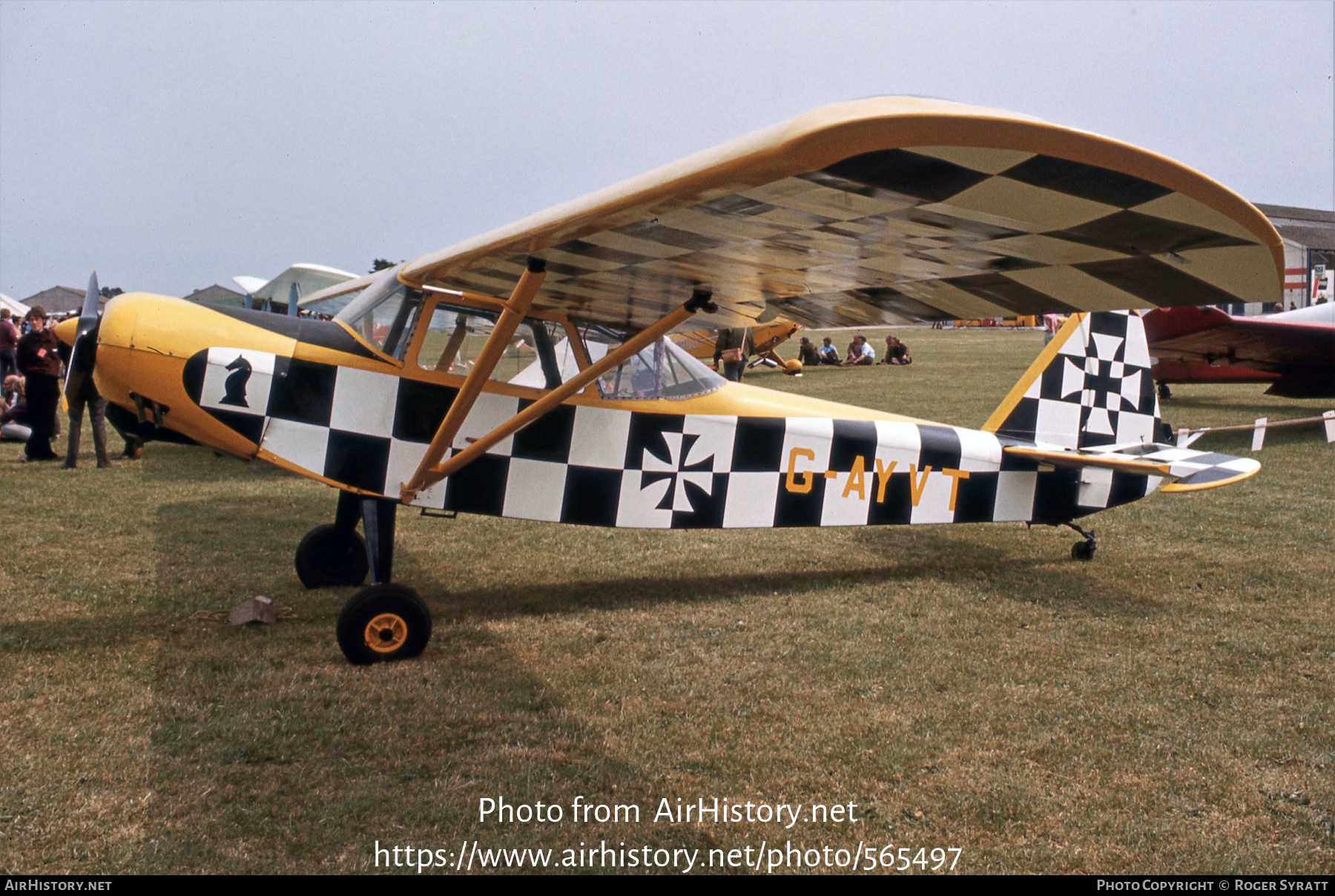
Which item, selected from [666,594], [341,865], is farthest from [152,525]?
[341,865]

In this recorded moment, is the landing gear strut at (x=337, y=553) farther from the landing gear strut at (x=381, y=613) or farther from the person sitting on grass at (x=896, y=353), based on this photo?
the person sitting on grass at (x=896, y=353)

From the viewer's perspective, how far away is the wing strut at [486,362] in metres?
3.83

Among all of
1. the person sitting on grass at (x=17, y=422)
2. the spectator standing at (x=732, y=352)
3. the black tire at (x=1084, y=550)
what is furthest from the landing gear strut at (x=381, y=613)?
the spectator standing at (x=732, y=352)

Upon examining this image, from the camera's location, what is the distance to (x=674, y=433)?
519 cm

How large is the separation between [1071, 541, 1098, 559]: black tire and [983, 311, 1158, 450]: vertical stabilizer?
0.73 meters

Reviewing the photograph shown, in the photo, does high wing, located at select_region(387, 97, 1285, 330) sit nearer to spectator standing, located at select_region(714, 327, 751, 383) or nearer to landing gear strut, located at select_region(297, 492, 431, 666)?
landing gear strut, located at select_region(297, 492, 431, 666)

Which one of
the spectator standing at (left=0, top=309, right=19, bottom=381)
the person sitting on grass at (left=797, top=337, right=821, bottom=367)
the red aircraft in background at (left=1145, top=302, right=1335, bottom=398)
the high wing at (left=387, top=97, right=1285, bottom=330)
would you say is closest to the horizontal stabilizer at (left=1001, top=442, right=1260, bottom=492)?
the high wing at (left=387, top=97, right=1285, bottom=330)

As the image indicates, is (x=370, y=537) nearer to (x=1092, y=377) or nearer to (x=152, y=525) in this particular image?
(x=152, y=525)

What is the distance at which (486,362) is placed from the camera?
4191 mm

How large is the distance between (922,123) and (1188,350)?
1516 centimetres

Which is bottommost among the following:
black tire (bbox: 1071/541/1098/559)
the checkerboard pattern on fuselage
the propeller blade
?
black tire (bbox: 1071/541/1098/559)

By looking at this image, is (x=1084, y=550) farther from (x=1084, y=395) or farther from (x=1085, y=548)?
(x=1084, y=395)

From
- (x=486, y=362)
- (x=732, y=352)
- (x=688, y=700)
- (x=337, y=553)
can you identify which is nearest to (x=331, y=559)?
(x=337, y=553)

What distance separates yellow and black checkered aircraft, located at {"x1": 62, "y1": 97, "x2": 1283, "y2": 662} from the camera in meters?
2.33
